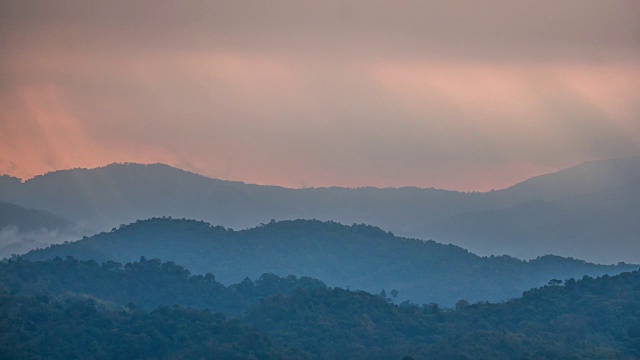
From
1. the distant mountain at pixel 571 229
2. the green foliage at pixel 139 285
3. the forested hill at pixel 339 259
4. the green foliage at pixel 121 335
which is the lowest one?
the green foliage at pixel 121 335

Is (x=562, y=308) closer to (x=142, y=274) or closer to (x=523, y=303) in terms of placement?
(x=523, y=303)

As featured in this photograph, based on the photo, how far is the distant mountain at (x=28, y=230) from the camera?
168250 mm

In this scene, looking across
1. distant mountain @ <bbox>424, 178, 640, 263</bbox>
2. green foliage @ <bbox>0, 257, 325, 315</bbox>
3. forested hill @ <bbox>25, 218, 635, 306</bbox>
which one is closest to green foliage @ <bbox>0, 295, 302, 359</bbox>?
green foliage @ <bbox>0, 257, 325, 315</bbox>

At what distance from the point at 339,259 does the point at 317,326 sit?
5842 cm

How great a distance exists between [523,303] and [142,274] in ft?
99.1

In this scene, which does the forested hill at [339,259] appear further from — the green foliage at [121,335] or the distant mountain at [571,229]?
the distant mountain at [571,229]

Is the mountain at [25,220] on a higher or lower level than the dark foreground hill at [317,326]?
higher

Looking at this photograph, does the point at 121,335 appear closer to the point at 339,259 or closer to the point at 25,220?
the point at 339,259

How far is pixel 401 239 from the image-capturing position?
447ft

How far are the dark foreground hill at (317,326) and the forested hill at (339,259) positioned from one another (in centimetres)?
3177

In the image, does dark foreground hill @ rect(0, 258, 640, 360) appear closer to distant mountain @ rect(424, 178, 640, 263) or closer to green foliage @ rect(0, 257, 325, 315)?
green foliage @ rect(0, 257, 325, 315)

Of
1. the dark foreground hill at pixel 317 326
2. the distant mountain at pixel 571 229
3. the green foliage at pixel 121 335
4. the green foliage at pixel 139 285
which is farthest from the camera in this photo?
the distant mountain at pixel 571 229

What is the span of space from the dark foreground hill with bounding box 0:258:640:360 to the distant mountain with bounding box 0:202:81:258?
274 ft

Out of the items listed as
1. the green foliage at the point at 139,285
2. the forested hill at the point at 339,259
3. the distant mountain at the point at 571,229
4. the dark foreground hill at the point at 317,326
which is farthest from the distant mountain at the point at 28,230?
the dark foreground hill at the point at 317,326
